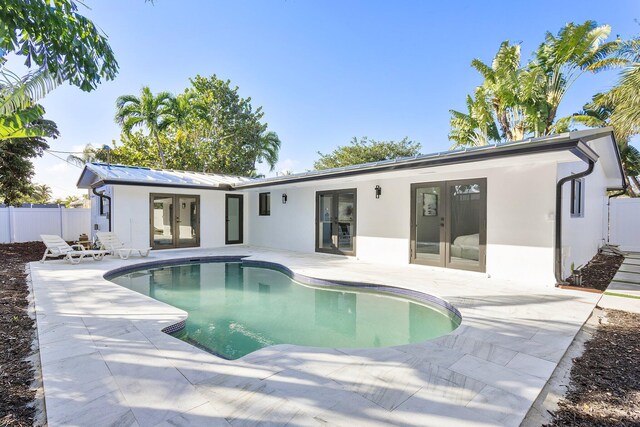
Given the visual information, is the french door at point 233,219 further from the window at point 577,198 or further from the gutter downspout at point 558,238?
the window at point 577,198

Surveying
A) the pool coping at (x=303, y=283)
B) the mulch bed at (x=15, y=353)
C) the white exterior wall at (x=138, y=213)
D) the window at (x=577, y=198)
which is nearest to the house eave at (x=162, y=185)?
the white exterior wall at (x=138, y=213)

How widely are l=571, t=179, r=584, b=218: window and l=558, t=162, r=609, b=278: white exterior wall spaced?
0.14 meters

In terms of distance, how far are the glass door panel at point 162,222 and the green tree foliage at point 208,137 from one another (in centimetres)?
717

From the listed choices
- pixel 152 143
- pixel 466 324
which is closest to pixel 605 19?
pixel 466 324

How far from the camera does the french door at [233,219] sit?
46.0ft

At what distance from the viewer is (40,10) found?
226 cm

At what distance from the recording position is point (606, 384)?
281cm

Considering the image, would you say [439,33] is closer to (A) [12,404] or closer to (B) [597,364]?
(B) [597,364]

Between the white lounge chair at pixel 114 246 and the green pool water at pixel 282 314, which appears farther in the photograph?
the white lounge chair at pixel 114 246

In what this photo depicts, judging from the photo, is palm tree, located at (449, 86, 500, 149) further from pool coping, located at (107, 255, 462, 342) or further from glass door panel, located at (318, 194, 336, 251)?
pool coping, located at (107, 255, 462, 342)

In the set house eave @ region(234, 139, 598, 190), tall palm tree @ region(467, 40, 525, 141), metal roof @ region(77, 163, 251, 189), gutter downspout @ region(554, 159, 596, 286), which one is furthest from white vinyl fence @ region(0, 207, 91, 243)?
tall palm tree @ region(467, 40, 525, 141)

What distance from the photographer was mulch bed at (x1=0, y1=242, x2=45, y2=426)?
7.70 feet

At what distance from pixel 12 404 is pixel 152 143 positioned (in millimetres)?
21070

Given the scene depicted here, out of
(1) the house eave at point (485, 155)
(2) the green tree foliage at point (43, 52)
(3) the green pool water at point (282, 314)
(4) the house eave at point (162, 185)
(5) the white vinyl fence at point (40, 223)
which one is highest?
(2) the green tree foliage at point (43, 52)
